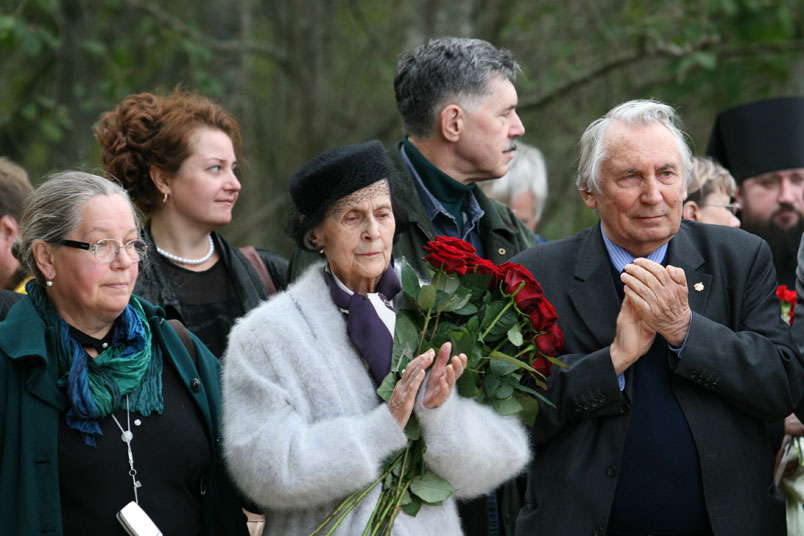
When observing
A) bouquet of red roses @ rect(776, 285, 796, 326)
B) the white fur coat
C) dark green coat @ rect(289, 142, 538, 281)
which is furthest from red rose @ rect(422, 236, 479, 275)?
bouquet of red roses @ rect(776, 285, 796, 326)

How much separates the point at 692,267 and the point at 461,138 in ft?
4.53

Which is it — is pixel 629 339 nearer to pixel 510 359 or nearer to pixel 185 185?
pixel 510 359

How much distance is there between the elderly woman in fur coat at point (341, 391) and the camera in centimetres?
324

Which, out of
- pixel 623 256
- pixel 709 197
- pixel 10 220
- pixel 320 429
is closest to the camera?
pixel 320 429

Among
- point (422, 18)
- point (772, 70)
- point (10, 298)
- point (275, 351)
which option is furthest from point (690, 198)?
point (772, 70)

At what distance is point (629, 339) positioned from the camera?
11.9ft

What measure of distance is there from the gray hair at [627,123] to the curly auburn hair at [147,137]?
190 cm

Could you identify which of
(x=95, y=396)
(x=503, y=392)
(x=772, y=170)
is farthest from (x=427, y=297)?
(x=772, y=170)

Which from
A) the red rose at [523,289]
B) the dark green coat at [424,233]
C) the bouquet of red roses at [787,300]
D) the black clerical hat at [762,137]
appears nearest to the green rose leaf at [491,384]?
the red rose at [523,289]

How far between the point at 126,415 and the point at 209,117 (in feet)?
6.10

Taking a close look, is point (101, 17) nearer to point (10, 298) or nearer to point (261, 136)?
point (261, 136)

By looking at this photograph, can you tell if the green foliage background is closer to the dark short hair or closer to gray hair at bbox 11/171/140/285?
gray hair at bbox 11/171/140/285

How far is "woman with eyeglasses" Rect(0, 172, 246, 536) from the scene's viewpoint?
3.41 m

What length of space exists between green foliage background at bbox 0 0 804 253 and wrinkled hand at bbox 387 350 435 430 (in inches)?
228
